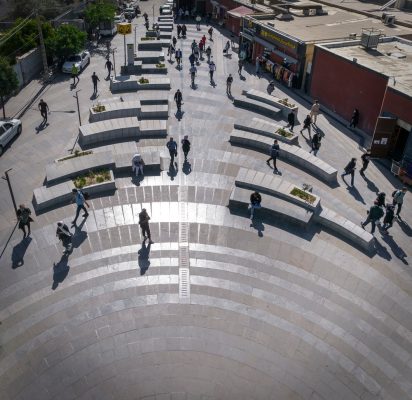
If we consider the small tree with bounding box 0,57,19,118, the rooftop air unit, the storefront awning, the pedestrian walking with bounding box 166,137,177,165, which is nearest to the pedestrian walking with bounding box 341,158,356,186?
the pedestrian walking with bounding box 166,137,177,165

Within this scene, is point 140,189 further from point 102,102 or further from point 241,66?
point 241,66

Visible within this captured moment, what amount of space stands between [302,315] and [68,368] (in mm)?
7892

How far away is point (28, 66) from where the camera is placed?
34594 mm

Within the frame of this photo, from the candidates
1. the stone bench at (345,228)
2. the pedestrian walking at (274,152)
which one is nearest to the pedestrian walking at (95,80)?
the pedestrian walking at (274,152)

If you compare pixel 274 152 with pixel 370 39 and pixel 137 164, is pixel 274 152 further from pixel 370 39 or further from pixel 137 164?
pixel 370 39

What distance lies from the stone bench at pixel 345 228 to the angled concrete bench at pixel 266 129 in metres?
6.77

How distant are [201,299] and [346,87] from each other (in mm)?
19751

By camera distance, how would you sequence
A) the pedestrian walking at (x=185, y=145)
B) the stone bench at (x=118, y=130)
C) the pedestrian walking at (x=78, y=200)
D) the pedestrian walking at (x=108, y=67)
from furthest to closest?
the pedestrian walking at (x=108, y=67), the stone bench at (x=118, y=130), the pedestrian walking at (x=185, y=145), the pedestrian walking at (x=78, y=200)

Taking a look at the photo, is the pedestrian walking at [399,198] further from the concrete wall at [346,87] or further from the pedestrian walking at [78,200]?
the pedestrian walking at [78,200]

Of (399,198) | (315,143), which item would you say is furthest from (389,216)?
(315,143)

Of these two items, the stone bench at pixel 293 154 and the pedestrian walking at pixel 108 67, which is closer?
the stone bench at pixel 293 154

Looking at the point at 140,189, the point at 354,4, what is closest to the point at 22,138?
the point at 140,189

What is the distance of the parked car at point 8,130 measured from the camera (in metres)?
24.4

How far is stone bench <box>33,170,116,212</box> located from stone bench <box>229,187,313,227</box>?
586 cm
